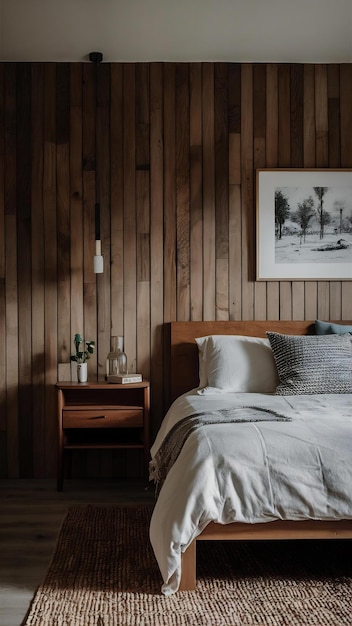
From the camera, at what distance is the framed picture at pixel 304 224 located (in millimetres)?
4289

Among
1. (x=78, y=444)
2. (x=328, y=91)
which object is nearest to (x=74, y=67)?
(x=328, y=91)

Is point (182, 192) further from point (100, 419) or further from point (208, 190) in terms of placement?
point (100, 419)

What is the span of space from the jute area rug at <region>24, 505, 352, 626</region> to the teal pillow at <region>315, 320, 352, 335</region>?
143 centimetres

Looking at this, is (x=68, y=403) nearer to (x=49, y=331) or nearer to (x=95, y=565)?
(x=49, y=331)

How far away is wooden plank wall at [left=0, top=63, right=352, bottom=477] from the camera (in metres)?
4.25

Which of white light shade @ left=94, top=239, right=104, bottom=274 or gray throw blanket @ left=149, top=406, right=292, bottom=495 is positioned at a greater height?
white light shade @ left=94, top=239, right=104, bottom=274

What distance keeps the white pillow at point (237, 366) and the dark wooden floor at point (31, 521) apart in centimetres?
77

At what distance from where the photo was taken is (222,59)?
4.27 meters

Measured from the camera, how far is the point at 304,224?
14.1ft

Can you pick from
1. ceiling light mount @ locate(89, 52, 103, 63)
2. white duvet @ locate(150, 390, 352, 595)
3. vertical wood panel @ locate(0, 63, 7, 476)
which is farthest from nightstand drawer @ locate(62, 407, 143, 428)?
ceiling light mount @ locate(89, 52, 103, 63)

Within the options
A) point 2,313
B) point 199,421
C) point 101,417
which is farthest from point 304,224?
point 2,313

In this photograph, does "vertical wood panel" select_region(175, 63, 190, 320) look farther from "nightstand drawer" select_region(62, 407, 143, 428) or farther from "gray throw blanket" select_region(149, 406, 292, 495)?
"gray throw blanket" select_region(149, 406, 292, 495)

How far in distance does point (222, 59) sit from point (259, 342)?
1836 mm

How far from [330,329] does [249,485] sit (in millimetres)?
1857
